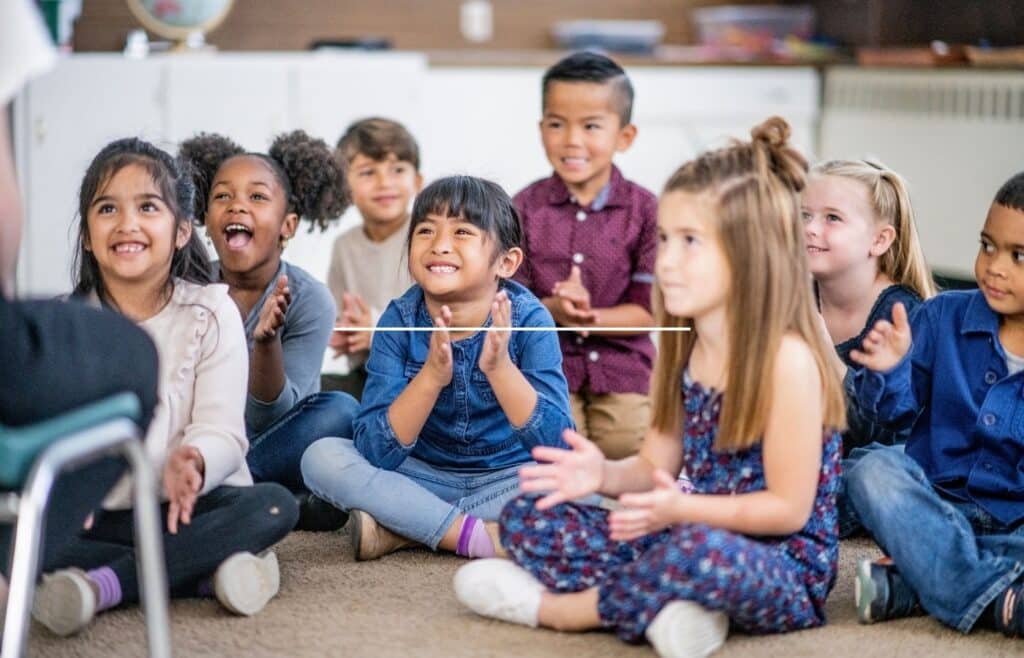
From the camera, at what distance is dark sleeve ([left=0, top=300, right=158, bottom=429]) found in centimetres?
121

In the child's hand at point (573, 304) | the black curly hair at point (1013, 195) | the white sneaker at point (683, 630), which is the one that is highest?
the black curly hair at point (1013, 195)

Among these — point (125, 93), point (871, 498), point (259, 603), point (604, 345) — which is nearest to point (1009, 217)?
point (871, 498)

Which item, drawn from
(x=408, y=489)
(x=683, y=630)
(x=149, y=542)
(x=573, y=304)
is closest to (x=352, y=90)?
(x=573, y=304)

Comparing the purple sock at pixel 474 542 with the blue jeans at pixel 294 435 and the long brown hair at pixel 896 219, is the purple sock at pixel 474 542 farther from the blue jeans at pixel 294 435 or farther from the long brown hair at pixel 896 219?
the long brown hair at pixel 896 219

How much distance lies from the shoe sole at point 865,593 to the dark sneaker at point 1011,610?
0.14m

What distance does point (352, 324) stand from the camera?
7.38 ft

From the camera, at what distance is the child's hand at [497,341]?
1.72 m

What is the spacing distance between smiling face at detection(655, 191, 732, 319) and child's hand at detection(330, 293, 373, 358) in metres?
0.78

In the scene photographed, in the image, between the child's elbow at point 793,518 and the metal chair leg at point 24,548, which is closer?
the metal chair leg at point 24,548

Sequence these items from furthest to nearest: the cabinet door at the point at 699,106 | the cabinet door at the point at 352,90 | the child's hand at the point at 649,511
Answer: the cabinet door at the point at 699,106
the cabinet door at the point at 352,90
the child's hand at the point at 649,511

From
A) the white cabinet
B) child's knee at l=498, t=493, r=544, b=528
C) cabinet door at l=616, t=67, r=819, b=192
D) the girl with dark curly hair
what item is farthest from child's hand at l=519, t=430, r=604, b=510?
cabinet door at l=616, t=67, r=819, b=192

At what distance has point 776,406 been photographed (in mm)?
1540

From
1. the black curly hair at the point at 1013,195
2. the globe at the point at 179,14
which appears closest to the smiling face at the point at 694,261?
the black curly hair at the point at 1013,195

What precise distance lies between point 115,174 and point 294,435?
496 mm
